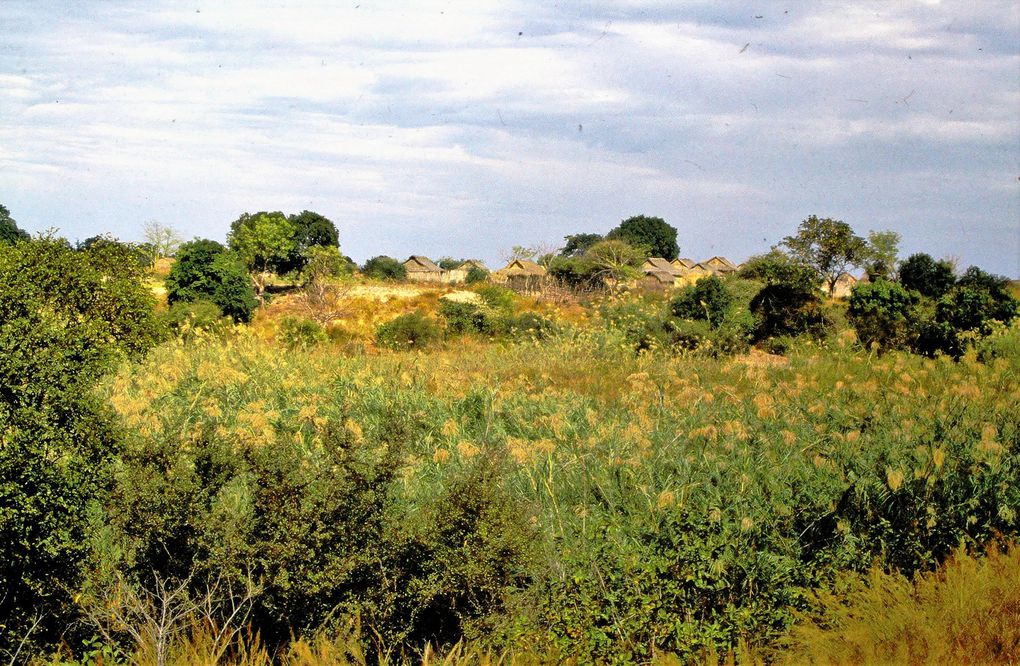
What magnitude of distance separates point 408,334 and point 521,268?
3657 cm

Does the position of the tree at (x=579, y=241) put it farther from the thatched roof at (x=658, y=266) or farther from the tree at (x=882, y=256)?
the tree at (x=882, y=256)

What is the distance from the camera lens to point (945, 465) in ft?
16.1

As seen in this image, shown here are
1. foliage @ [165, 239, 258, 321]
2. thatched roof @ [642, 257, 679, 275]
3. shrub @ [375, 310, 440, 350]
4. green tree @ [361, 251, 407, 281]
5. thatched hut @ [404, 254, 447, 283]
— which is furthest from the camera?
thatched hut @ [404, 254, 447, 283]

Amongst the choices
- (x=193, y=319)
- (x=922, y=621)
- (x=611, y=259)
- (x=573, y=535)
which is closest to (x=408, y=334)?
(x=193, y=319)

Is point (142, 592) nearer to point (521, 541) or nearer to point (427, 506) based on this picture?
point (427, 506)

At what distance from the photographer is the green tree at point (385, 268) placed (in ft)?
180

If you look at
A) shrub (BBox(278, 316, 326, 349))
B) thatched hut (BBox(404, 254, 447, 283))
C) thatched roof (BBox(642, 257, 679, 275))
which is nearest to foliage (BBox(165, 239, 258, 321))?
shrub (BBox(278, 316, 326, 349))

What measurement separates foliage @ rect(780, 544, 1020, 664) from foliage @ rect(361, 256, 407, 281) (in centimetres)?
5014

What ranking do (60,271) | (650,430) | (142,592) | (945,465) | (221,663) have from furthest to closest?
1. (60,271)
2. (650,430)
3. (945,465)
4. (142,592)
5. (221,663)

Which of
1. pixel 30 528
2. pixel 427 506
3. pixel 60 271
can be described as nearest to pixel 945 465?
pixel 427 506

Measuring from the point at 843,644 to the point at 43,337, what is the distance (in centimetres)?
422

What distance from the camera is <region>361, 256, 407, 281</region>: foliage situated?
5503 centimetres

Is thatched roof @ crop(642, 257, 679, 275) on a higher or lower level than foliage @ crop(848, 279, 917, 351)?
higher

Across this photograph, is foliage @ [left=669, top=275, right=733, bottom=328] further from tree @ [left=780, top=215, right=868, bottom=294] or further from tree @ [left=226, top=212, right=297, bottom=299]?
tree @ [left=226, top=212, right=297, bottom=299]
